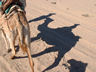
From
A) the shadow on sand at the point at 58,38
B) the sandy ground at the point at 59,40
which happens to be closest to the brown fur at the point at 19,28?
the sandy ground at the point at 59,40

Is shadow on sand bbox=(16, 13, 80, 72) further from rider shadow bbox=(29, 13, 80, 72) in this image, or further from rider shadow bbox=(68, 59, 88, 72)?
rider shadow bbox=(68, 59, 88, 72)

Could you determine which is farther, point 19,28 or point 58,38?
point 58,38

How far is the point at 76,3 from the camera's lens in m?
12.8

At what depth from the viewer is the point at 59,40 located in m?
7.53

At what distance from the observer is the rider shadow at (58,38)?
662 centimetres

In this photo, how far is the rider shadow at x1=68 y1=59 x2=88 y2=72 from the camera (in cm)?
579

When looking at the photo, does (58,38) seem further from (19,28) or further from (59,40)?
(19,28)

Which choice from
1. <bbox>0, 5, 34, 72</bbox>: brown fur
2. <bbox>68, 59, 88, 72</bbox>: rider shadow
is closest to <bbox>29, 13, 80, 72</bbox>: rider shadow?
<bbox>68, 59, 88, 72</bbox>: rider shadow

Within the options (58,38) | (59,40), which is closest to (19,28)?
(59,40)

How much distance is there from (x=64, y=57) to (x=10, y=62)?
1814 mm

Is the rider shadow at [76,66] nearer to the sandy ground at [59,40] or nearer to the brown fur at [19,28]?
the sandy ground at [59,40]

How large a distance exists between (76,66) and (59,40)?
1.82 metres

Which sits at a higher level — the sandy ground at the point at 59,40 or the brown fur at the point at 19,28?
the brown fur at the point at 19,28

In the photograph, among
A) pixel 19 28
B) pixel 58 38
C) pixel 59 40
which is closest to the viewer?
pixel 19 28
